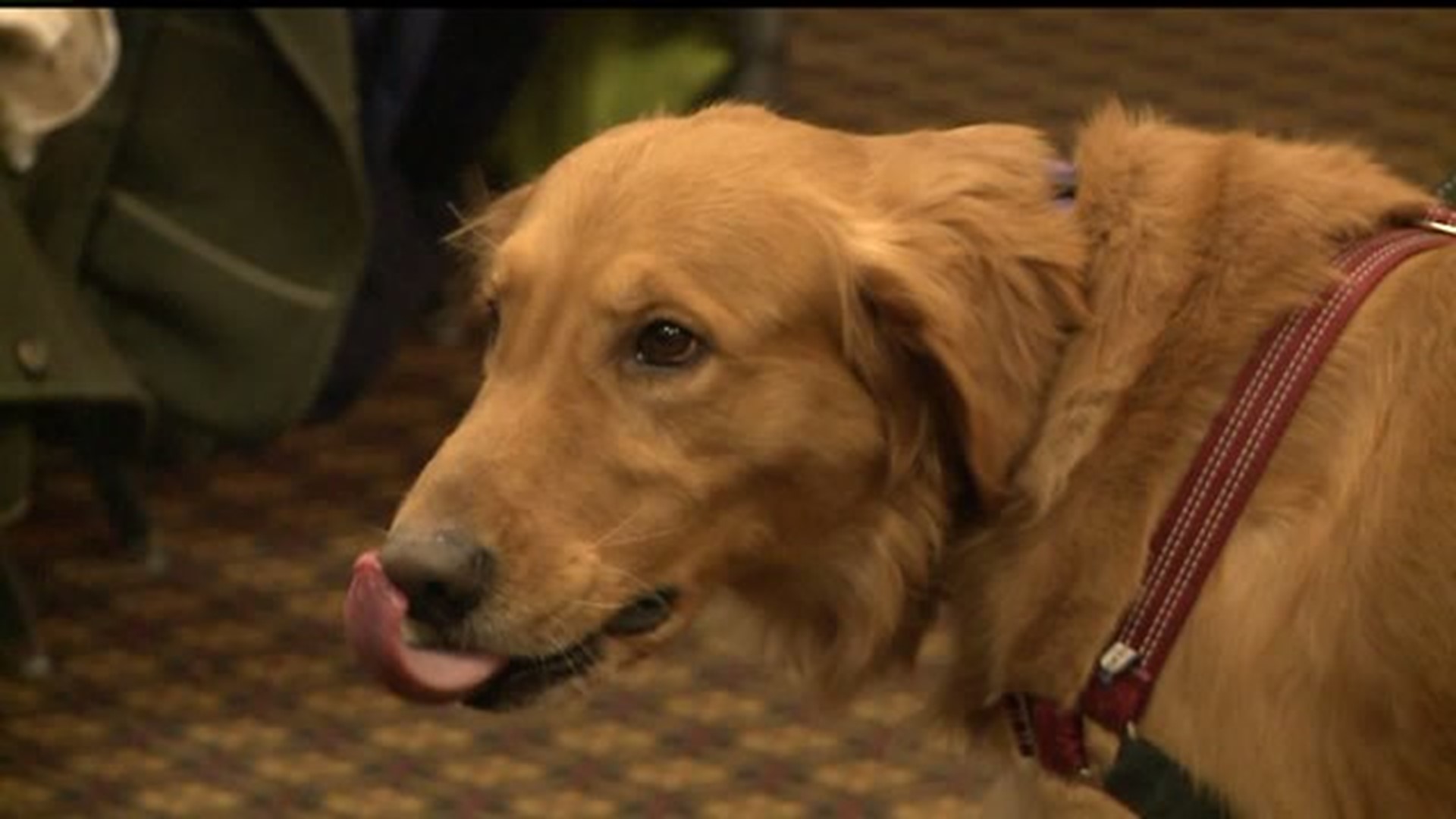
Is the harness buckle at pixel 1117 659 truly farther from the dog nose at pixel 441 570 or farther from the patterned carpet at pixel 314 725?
the patterned carpet at pixel 314 725

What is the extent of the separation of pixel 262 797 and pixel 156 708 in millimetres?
204

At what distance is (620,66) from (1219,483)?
1492mm

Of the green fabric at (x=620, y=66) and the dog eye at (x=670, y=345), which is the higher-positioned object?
the dog eye at (x=670, y=345)

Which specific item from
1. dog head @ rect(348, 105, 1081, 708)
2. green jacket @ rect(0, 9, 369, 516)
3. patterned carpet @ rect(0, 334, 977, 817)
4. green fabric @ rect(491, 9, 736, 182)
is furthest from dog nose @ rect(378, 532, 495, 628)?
green fabric @ rect(491, 9, 736, 182)

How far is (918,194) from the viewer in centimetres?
151

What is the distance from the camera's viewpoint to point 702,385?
1.48 metres

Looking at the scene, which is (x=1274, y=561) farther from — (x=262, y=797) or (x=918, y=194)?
(x=262, y=797)

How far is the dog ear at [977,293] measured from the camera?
146 cm

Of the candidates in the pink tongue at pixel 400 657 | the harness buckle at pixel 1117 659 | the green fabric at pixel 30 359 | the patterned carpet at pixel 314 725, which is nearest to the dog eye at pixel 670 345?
the pink tongue at pixel 400 657

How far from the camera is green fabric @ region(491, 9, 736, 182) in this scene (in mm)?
2766

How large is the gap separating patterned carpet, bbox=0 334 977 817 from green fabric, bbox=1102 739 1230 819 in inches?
25.8

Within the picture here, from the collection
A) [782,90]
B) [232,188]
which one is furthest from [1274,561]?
[782,90]

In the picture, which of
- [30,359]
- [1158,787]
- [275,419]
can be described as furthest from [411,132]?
[1158,787]

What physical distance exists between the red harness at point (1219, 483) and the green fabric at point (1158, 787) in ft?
0.05
